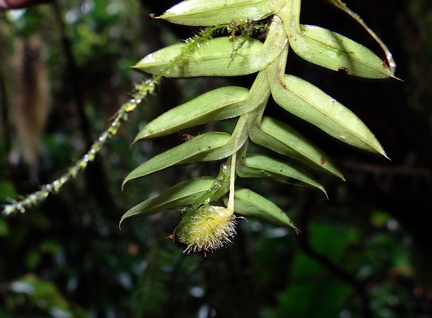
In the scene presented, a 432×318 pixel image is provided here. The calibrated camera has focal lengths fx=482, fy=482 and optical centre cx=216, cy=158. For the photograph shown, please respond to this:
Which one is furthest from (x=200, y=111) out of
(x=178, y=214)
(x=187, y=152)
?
(x=178, y=214)

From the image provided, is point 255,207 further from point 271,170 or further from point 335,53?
point 335,53

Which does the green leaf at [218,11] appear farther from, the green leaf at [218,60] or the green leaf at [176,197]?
the green leaf at [176,197]

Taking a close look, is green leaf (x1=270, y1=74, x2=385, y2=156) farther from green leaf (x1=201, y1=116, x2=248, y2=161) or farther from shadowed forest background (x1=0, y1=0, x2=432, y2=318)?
shadowed forest background (x1=0, y1=0, x2=432, y2=318)

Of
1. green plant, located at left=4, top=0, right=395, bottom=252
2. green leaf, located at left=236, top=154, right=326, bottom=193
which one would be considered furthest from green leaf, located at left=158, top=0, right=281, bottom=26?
green leaf, located at left=236, top=154, right=326, bottom=193

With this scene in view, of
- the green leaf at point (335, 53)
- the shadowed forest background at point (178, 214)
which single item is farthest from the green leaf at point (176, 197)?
the shadowed forest background at point (178, 214)

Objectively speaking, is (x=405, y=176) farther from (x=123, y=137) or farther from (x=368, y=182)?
(x=123, y=137)

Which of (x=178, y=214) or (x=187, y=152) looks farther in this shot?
(x=178, y=214)
